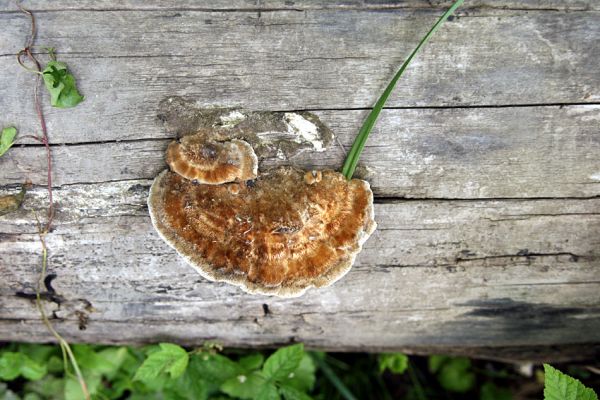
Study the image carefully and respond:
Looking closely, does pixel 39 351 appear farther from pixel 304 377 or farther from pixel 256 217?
pixel 256 217

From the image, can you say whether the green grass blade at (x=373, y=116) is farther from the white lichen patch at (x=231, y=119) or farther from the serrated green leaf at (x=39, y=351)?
the serrated green leaf at (x=39, y=351)

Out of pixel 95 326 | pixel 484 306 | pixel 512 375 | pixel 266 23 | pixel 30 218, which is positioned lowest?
pixel 512 375

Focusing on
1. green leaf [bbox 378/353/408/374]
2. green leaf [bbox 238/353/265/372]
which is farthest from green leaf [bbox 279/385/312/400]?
green leaf [bbox 378/353/408/374]

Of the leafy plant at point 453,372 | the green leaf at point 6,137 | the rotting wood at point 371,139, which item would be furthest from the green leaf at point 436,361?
the green leaf at point 6,137

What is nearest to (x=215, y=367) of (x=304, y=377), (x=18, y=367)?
(x=304, y=377)

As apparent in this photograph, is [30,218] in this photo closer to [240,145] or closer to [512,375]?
[240,145]

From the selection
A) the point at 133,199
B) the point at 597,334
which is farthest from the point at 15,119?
the point at 597,334

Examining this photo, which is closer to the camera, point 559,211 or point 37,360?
point 559,211
